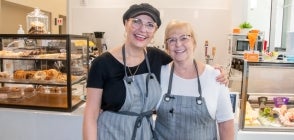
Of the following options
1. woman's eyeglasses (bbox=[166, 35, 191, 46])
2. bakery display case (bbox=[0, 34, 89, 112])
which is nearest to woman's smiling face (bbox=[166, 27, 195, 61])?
woman's eyeglasses (bbox=[166, 35, 191, 46])

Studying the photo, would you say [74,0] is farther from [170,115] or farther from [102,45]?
[170,115]

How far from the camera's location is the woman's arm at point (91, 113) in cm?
139

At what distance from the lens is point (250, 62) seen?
2.03 m

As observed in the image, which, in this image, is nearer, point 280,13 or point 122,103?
point 122,103

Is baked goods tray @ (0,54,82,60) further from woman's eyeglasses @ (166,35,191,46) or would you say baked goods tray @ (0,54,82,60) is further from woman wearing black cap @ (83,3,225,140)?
woman's eyeglasses @ (166,35,191,46)

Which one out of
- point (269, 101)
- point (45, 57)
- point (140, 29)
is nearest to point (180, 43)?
point (140, 29)

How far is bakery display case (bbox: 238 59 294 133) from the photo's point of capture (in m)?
2.20

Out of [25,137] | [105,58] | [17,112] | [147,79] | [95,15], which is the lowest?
[25,137]

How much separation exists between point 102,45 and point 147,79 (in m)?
4.83

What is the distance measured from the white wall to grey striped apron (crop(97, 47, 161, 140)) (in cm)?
459

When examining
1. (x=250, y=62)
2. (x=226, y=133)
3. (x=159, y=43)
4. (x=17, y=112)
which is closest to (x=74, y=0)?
(x=159, y=43)

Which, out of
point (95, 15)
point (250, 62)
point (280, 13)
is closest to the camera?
point (250, 62)

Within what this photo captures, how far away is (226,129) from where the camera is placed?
1.54 meters

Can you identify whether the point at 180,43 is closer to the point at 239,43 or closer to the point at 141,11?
the point at 141,11
